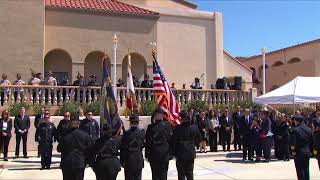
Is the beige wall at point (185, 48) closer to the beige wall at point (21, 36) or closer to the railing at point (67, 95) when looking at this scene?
the railing at point (67, 95)

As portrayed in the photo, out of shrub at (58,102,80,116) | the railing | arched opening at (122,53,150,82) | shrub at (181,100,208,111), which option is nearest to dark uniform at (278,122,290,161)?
shrub at (181,100,208,111)

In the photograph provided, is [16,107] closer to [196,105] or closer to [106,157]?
[196,105]

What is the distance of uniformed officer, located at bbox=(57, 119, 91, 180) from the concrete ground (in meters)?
4.17

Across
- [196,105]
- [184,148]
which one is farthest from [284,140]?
[184,148]

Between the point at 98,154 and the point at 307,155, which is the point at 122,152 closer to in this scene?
the point at 98,154

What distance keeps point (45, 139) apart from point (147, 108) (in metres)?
6.53

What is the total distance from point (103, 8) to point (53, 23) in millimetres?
3000

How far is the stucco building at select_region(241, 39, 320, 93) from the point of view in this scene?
4175 centimetres

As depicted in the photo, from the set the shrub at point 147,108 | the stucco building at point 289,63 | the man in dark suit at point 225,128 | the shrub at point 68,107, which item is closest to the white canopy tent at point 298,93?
the man in dark suit at point 225,128

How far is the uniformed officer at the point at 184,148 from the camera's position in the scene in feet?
34.8

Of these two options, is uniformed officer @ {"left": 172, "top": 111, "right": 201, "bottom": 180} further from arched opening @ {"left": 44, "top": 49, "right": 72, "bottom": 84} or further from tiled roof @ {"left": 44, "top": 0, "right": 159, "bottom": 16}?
tiled roof @ {"left": 44, "top": 0, "right": 159, "bottom": 16}

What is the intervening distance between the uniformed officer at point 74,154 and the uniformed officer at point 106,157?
2.16ft

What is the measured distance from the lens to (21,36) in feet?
75.8

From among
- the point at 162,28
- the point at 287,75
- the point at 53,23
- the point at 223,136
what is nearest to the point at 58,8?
the point at 53,23
